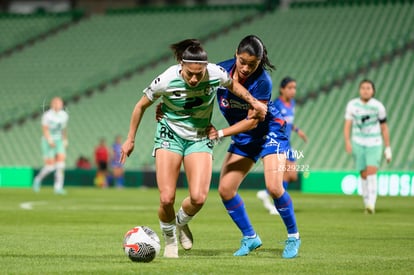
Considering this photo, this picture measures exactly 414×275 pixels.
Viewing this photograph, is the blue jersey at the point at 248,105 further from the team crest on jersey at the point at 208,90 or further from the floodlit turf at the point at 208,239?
the floodlit turf at the point at 208,239

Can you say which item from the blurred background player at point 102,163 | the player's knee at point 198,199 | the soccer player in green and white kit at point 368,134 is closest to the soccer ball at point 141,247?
the player's knee at point 198,199

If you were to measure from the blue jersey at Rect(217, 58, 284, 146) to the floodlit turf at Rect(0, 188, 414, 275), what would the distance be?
4.09 ft

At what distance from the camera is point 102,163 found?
101 ft

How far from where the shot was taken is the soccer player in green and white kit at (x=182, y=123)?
904 cm

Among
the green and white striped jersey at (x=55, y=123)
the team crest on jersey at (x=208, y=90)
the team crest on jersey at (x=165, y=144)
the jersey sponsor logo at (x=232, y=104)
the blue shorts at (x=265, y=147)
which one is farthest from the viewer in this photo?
the green and white striped jersey at (x=55, y=123)

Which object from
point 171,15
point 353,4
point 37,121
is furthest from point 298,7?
point 37,121

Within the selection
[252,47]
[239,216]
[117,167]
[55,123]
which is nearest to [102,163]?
[117,167]

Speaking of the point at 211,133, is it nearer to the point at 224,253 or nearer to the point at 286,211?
the point at 286,211

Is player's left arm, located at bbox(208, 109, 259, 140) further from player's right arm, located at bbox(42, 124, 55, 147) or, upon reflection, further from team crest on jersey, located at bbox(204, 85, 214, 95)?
player's right arm, located at bbox(42, 124, 55, 147)

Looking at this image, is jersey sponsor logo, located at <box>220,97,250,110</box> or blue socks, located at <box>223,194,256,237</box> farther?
blue socks, located at <box>223,194,256,237</box>

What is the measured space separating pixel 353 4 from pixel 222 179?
26986mm

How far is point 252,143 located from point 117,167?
838 inches

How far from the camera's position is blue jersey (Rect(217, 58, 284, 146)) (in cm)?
961

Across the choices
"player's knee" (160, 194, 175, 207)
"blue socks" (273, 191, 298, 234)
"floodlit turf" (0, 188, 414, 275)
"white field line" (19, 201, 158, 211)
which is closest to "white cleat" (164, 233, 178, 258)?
"floodlit turf" (0, 188, 414, 275)
